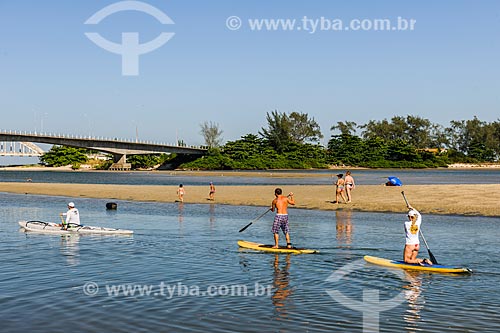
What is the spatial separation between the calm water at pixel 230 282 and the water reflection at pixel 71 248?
4 cm

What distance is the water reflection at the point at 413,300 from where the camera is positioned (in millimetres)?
12067

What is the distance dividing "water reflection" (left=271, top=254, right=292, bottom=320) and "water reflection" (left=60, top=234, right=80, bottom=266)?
642 cm

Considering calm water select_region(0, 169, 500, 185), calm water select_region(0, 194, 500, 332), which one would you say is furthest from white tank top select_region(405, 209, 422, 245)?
calm water select_region(0, 169, 500, 185)

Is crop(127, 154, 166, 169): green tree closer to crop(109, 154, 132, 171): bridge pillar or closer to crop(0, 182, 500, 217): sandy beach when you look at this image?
crop(109, 154, 132, 171): bridge pillar

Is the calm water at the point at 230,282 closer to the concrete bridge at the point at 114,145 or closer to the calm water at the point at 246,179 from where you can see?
the calm water at the point at 246,179

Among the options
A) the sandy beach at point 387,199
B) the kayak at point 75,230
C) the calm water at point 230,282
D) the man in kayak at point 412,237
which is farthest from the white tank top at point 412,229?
the sandy beach at point 387,199

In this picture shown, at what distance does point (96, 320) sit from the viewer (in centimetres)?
1222

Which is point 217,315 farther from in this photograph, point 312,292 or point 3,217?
point 3,217

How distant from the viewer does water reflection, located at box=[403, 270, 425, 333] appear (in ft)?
39.6

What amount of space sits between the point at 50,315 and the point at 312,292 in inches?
244

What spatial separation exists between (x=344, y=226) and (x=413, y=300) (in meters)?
15.9

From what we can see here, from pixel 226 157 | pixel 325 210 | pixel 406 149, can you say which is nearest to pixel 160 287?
pixel 325 210

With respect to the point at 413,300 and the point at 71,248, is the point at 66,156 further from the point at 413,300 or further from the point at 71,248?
the point at 413,300

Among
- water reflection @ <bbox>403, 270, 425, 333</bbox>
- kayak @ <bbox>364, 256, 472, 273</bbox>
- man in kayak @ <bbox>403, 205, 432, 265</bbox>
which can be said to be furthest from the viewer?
man in kayak @ <bbox>403, 205, 432, 265</bbox>
